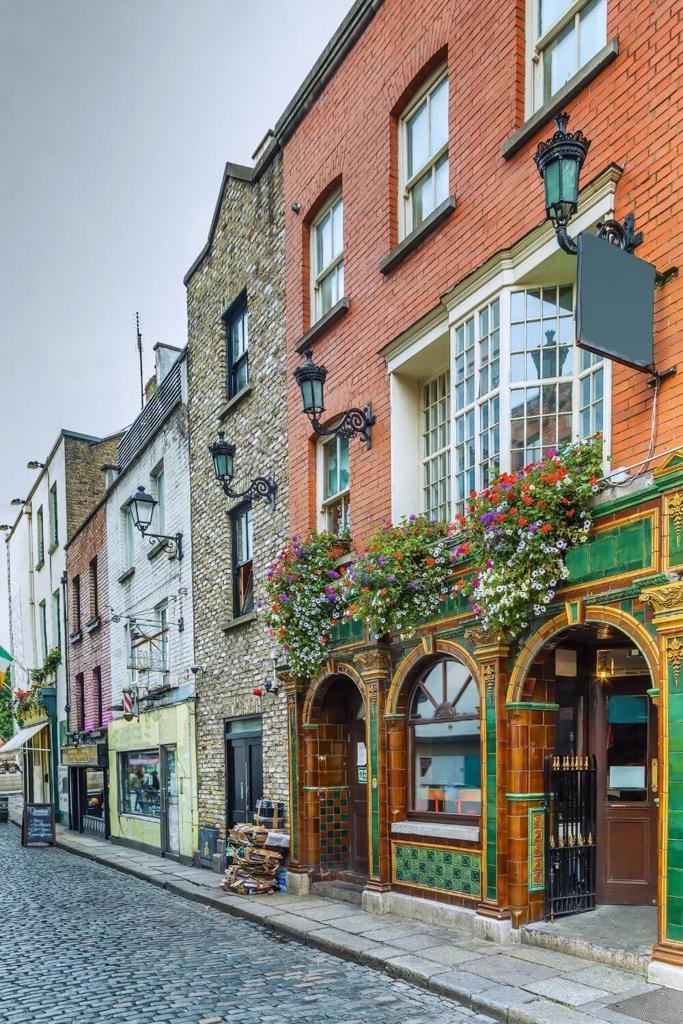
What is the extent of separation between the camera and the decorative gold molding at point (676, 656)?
6316 mm

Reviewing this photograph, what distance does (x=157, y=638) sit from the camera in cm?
1892

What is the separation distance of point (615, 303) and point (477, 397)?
2518 millimetres

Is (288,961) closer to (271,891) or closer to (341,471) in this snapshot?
(271,891)

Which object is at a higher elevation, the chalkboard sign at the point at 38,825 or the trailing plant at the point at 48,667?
the trailing plant at the point at 48,667

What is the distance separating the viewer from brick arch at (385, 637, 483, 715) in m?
8.94

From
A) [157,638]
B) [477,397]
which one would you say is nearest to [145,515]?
[157,638]

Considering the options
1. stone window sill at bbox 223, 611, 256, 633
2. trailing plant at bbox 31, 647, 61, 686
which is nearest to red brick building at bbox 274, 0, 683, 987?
stone window sill at bbox 223, 611, 256, 633

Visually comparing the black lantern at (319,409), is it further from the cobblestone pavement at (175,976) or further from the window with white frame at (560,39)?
the cobblestone pavement at (175,976)

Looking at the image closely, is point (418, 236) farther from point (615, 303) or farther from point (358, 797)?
point (358, 797)

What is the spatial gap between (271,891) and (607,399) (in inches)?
328

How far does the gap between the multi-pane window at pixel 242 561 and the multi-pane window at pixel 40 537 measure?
65.2ft

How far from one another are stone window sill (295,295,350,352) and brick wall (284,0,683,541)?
0.38 ft

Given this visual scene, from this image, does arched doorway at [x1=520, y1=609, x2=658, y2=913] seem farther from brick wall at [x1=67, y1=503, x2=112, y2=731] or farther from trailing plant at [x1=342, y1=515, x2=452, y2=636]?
brick wall at [x1=67, y1=503, x2=112, y2=731]

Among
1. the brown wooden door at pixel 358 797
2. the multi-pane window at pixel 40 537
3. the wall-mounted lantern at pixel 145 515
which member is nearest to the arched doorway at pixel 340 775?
the brown wooden door at pixel 358 797
